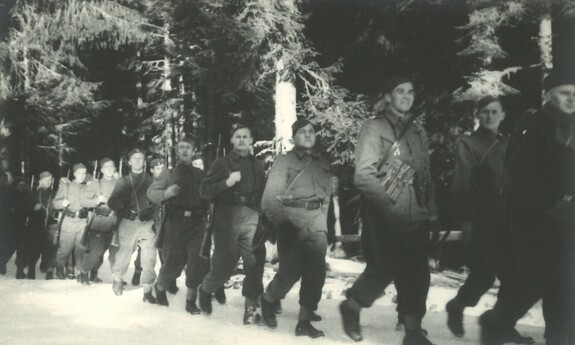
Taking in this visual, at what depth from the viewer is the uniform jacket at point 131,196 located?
10.4 metres

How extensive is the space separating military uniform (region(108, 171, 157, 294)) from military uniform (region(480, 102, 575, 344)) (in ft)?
19.0

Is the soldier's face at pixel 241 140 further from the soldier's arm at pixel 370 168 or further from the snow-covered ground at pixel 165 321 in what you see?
the soldier's arm at pixel 370 168

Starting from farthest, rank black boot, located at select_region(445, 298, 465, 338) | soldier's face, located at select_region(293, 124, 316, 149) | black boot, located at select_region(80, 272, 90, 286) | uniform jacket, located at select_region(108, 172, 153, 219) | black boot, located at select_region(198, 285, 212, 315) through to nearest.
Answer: black boot, located at select_region(80, 272, 90, 286) → uniform jacket, located at select_region(108, 172, 153, 219) → black boot, located at select_region(198, 285, 212, 315) → soldier's face, located at select_region(293, 124, 316, 149) → black boot, located at select_region(445, 298, 465, 338)

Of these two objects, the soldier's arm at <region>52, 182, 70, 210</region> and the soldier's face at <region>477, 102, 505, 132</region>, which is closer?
the soldier's face at <region>477, 102, 505, 132</region>

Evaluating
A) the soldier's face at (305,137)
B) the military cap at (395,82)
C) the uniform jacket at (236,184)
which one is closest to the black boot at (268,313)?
the uniform jacket at (236,184)

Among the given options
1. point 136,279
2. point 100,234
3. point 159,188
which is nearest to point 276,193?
point 159,188

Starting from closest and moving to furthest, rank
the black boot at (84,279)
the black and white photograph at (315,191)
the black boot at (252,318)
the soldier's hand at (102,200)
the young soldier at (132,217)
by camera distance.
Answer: the black and white photograph at (315,191), the black boot at (252,318), the young soldier at (132,217), the black boot at (84,279), the soldier's hand at (102,200)

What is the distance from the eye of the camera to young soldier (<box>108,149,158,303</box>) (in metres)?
10.2

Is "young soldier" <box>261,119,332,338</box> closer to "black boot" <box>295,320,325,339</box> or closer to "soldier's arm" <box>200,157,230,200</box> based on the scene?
"black boot" <box>295,320,325,339</box>

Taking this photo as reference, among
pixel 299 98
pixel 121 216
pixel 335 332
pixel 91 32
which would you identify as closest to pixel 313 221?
pixel 335 332

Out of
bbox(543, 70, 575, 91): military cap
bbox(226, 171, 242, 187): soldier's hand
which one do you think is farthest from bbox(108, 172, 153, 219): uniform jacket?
bbox(543, 70, 575, 91): military cap

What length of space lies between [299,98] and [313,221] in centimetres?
918

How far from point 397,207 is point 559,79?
1.58 meters

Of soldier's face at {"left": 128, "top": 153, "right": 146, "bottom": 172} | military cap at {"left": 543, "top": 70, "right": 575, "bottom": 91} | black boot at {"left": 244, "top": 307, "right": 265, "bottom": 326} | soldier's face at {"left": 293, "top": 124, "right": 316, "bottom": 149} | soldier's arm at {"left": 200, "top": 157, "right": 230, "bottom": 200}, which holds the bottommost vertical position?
black boot at {"left": 244, "top": 307, "right": 265, "bottom": 326}
